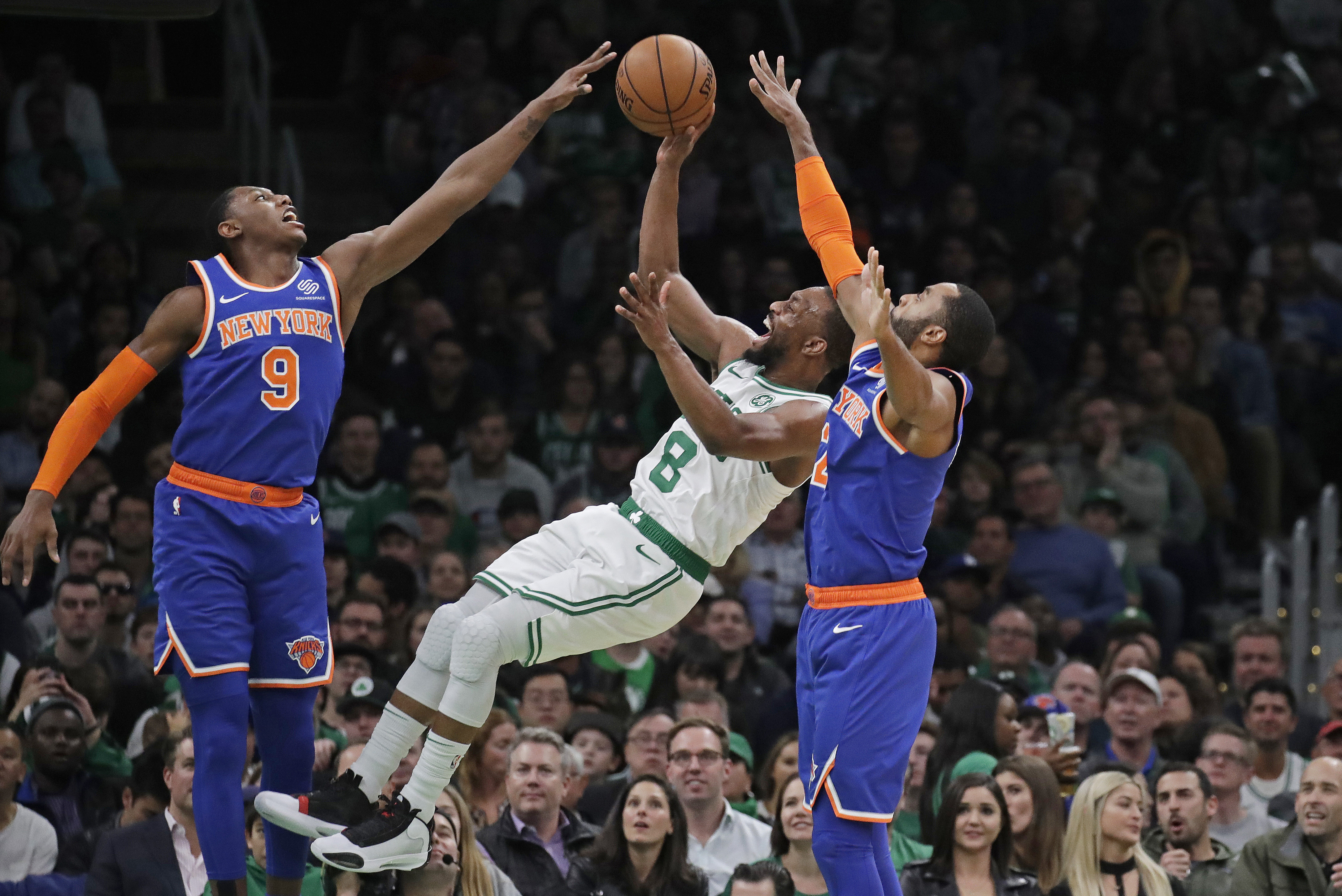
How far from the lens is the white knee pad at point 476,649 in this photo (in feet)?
21.4

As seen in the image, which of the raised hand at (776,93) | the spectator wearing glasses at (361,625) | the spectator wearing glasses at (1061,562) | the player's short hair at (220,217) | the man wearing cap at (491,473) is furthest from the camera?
the man wearing cap at (491,473)

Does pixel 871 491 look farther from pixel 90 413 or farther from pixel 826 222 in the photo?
pixel 90 413

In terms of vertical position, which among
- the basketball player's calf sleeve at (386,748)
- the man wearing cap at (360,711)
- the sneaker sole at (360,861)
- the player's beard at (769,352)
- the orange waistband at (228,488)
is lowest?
the man wearing cap at (360,711)

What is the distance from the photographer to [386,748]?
662 cm

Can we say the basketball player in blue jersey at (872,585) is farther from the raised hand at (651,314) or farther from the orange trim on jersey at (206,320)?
the orange trim on jersey at (206,320)

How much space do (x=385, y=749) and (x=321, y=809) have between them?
323mm

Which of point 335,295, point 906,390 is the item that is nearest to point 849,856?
point 906,390

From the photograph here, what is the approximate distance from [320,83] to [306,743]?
12.6 meters

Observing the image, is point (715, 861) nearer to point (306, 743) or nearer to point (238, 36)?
point (306, 743)

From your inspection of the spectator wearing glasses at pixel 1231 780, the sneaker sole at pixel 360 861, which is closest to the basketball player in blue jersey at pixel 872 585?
the sneaker sole at pixel 360 861

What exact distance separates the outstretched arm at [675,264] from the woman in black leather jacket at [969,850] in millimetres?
2486

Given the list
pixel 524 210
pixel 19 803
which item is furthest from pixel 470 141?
pixel 19 803

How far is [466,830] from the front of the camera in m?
8.46

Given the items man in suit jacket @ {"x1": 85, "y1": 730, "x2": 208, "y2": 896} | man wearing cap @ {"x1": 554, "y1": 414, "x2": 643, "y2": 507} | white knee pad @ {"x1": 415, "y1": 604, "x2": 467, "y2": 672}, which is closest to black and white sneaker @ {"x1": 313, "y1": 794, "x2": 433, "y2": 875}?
white knee pad @ {"x1": 415, "y1": 604, "x2": 467, "y2": 672}
